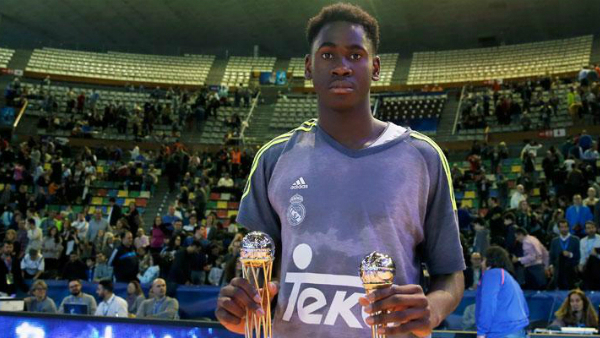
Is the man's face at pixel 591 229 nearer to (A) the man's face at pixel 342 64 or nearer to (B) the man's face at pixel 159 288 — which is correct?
(B) the man's face at pixel 159 288

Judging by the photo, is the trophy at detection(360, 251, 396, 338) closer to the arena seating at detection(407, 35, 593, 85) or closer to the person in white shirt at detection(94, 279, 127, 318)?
the person in white shirt at detection(94, 279, 127, 318)

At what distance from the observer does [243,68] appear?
33.2m

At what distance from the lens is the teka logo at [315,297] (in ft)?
5.42

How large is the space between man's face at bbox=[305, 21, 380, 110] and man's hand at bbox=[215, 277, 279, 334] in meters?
0.52

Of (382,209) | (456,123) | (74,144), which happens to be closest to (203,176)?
(74,144)

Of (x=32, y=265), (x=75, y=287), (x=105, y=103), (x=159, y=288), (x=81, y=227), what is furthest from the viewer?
(x=105, y=103)

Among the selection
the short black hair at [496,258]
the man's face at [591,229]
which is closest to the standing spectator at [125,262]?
the short black hair at [496,258]

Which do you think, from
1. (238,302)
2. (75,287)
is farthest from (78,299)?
(238,302)

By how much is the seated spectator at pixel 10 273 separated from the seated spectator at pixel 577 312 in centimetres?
825

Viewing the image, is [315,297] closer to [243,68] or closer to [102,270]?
[102,270]

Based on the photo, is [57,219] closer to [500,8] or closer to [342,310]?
[342,310]

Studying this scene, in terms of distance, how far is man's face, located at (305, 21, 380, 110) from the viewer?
1.75 metres

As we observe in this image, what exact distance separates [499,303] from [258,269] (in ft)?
17.4

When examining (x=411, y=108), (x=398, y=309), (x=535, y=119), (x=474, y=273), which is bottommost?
(x=398, y=309)
